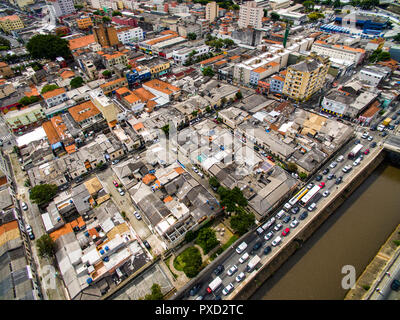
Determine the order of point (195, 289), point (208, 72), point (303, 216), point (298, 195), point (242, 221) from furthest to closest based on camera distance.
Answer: point (208, 72) < point (298, 195) < point (303, 216) < point (242, 221) < point (195, 289)

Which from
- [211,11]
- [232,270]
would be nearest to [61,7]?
[211,11]

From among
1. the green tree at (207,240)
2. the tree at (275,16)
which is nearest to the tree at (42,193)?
the green tree at (207,240)

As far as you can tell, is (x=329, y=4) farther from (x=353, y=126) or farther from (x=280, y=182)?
(x=280, y=182)

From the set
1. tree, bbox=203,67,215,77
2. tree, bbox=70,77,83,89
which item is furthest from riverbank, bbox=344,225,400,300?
tree, bbox=70,77,83,89

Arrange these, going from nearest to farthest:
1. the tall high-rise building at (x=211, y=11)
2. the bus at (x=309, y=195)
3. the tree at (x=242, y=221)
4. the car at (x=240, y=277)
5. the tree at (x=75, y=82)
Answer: the car at (x=240, y=277), the tree at (x=242, y=221), the bus at (x=309, y=195), the tree at (x=75, y=82), the tall high-rise building at (x=211, y=11)

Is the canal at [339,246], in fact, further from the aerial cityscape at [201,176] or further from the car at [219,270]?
the car at [219,270]

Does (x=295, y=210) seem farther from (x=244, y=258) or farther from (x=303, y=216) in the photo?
(x=244, y=258)

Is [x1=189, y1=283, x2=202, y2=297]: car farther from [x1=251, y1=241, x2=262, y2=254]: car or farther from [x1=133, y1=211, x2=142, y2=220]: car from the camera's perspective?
[x1=133, y1=211, x2=142, y2=220]: car
